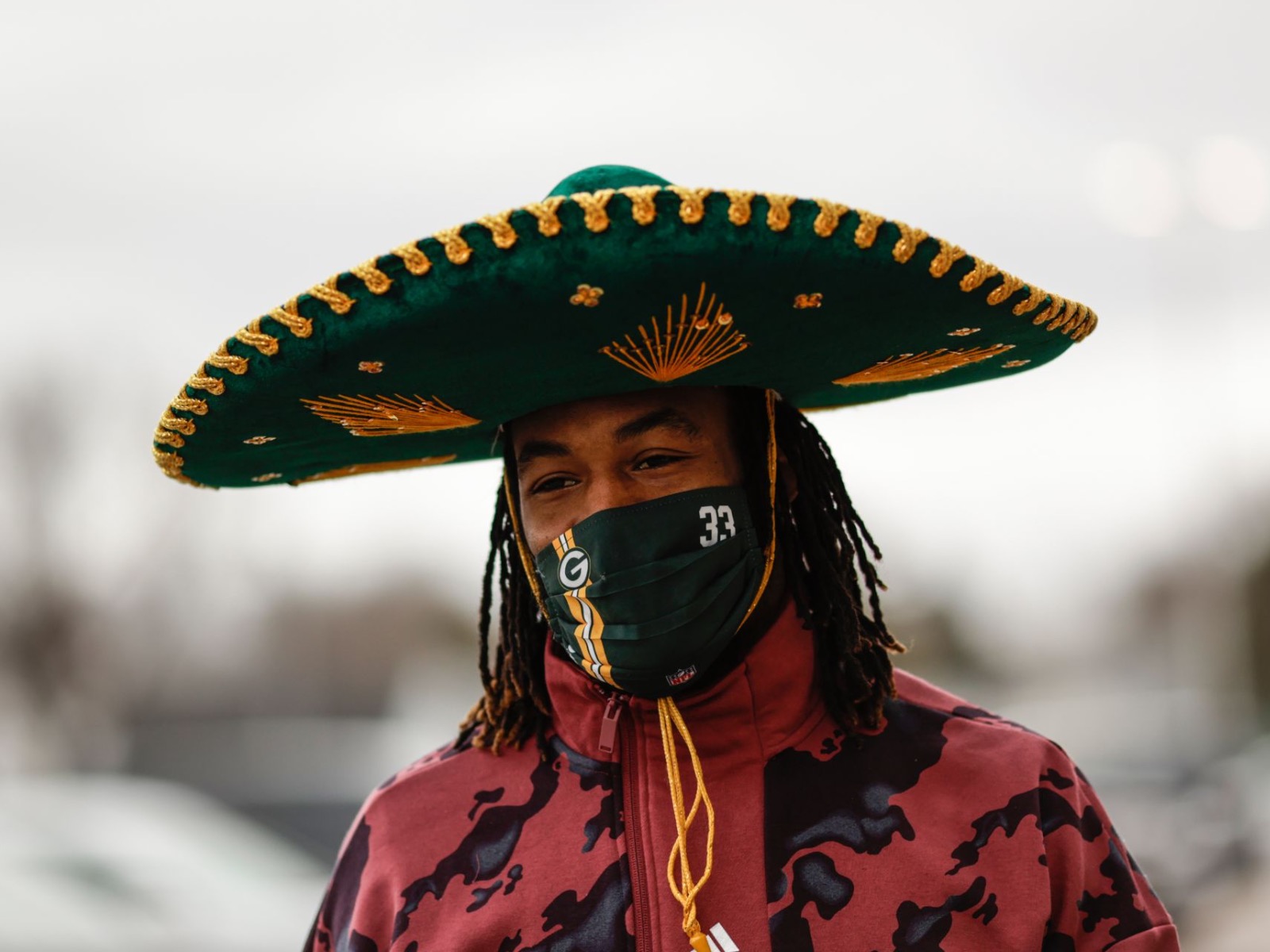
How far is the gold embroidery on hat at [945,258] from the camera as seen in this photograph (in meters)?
1.84

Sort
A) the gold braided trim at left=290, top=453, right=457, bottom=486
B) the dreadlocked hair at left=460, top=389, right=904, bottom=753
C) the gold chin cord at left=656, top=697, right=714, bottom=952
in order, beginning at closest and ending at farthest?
1. the gold chin cord at left=656, top=697, right=714, bottom=952
2. the dreadlocked hair at left=460, top=389, right=904, bottom=753
3. the gold braided trim at left=290, top=453, right=457, bottom=486

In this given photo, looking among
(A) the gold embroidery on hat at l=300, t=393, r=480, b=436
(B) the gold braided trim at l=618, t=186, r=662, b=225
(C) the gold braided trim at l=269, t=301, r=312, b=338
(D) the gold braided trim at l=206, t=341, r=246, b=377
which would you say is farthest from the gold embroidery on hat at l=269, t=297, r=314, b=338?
(B) the gold braided trim at l=618, t=186, r=662, b=225

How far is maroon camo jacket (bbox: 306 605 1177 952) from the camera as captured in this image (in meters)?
2.07

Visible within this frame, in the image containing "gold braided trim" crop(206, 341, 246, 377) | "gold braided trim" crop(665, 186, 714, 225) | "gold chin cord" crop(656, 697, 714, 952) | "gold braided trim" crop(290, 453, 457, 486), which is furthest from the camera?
"gold braided trim" crop(290, 453, 457, 486)

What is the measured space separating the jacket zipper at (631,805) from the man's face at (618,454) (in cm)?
→ 35

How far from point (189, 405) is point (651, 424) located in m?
0.82

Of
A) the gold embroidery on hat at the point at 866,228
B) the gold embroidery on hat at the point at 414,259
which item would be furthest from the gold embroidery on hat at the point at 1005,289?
the gold embroidery on hat at the point at 414,259

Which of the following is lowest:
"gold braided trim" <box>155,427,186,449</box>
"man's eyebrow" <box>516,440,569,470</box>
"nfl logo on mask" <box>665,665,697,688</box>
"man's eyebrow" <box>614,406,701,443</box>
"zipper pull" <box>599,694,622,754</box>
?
"zipper pull" <box>599,694,622,754</box>

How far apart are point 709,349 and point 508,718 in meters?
0.94

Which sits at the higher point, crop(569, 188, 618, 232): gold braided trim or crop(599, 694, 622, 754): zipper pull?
crop(569, 188, 618, 232): gold braided trim

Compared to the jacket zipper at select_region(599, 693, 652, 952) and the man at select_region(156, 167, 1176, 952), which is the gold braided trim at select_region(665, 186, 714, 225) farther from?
the jacket zipper at select_region(599, 693, 652, 952)

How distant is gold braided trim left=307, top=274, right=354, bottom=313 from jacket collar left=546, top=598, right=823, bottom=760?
886 mm

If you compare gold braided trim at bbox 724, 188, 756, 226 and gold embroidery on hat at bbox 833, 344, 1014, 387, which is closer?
gold braided trim at bbox 724, 188, 756, 226

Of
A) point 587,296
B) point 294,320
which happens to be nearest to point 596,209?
point 587,296
